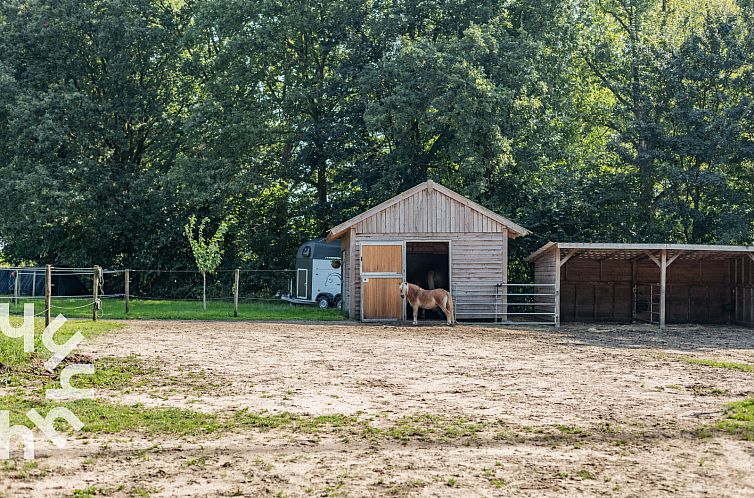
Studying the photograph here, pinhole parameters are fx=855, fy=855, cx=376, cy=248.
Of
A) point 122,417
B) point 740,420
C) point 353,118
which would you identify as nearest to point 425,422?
point 122,417

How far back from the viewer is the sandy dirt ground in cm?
619

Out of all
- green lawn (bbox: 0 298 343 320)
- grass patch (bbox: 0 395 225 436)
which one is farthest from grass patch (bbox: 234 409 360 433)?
green lawn (bbox: 0 298 343 320)

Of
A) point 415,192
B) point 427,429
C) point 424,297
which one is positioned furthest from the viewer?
point 415,192

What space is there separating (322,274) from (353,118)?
729 centimetres

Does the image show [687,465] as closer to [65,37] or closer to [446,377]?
[446,377]

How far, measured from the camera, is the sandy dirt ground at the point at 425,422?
6188 millimetres

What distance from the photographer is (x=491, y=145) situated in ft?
88.3

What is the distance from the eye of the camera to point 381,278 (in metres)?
23.0

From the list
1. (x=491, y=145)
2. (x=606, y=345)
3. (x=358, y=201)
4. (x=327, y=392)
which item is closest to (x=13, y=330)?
(x=327, y=392)

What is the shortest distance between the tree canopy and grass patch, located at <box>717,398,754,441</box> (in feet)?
58.9

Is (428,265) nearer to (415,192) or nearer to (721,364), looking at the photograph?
(415,192)

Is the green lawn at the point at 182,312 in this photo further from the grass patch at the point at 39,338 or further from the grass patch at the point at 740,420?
the grass patch at the point at 740,420

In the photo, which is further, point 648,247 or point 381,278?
point 381,278

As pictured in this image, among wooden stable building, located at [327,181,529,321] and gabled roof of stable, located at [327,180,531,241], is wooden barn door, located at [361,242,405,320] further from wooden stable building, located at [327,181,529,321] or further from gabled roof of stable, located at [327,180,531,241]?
gabled roof of stable, located at [327,180,531,241]
